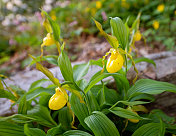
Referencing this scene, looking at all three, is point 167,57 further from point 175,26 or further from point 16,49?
point 16,49

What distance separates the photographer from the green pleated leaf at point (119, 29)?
99cm

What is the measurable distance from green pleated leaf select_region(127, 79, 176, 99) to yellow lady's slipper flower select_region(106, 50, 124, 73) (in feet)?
0.88

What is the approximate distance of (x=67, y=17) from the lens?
330cm

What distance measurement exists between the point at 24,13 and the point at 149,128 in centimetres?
534

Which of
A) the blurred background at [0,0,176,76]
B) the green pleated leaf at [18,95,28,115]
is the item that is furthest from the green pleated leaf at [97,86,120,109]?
the blurred background at [0,0,176,76]

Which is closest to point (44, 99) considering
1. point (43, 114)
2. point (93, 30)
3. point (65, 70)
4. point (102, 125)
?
point (43, 114)

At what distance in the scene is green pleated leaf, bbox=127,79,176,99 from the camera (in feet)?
3.15

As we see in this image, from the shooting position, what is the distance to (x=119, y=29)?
1.00 m

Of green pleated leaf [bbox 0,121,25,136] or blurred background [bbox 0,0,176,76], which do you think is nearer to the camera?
green pleated leaf [bbox 0,121,25,136]

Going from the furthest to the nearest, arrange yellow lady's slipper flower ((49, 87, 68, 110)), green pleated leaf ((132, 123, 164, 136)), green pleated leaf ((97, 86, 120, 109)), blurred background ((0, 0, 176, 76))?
blurred background ((0, 0, 176, 76)), green pleated leaf ((97, 86, 120, 109)), green pleated leaf ((132, 123, 164, 136)), yellow lady's slipper flower ((49, 87, 68, 110))

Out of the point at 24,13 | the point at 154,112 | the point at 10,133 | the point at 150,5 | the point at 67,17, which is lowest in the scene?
the point at 154,112

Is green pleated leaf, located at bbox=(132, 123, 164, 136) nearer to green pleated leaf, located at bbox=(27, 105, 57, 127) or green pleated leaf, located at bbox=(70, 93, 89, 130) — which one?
green pleated leaf, located at bbox=(70, 93, 89, 130)

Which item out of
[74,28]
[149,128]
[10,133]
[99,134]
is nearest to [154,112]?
[149,128]

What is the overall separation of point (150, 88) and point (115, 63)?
1.07ft
